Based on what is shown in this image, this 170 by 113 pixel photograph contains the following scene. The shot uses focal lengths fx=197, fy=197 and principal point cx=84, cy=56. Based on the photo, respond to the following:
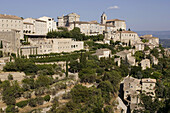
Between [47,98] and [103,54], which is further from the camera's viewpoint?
[103,54]

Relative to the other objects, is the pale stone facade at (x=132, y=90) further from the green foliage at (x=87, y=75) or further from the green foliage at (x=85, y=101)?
the green foliage at (x=85, y=101)

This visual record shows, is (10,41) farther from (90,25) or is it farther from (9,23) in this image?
(90,25)

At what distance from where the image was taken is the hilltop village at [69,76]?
1023 inches

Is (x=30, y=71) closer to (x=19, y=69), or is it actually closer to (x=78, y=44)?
(x=19, y=69)

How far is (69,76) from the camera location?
114 feet

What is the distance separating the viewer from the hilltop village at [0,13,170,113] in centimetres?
2598


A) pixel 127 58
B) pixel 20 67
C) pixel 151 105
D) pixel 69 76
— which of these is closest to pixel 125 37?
pixel 127 58

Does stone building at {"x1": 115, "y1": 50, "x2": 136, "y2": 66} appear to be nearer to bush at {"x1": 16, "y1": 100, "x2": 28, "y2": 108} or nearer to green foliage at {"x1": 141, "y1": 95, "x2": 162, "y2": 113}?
green foliage at {"x1": 141, "y1": 95, "x2": 162, "y2": 113}

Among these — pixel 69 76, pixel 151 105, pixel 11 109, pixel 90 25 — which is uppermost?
pixel 90 25

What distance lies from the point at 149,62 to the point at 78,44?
60.2 feet

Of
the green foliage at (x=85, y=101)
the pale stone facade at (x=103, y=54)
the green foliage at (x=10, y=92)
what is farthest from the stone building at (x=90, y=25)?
the green foliage at (x=10, y=92)

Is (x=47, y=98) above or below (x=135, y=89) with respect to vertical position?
above

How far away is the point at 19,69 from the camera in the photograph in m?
31.0

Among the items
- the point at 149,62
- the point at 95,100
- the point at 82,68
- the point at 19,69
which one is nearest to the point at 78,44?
the point at 82,68
